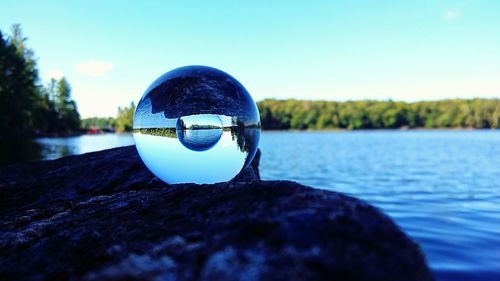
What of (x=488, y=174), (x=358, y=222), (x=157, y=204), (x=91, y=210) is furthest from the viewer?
(x=488, y=174)

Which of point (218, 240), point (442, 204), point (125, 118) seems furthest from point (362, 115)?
point (218, 240)

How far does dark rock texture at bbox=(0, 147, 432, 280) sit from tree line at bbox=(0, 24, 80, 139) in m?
53.0

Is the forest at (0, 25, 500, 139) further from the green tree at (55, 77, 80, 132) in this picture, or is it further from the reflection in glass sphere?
the reflection in glass sphere

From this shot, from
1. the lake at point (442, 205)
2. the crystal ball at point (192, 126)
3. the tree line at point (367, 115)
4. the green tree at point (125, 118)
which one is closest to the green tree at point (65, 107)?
the green tree at point (125, 118)

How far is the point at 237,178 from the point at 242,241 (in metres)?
2.85

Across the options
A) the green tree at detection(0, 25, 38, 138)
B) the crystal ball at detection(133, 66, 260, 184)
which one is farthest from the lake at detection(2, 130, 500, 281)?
the green tree at detection(0, 25, 38, 138)

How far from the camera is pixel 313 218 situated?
67.9 inches

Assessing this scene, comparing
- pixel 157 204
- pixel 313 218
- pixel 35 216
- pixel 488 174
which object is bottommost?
pixel 488 174

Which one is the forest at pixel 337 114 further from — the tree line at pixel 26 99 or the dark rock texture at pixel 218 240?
the dark rock texture at pixel 218 240

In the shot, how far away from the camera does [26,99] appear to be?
2322 inches

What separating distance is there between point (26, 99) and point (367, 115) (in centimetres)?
14510

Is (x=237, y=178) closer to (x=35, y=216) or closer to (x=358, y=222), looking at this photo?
(x=35, y=216)

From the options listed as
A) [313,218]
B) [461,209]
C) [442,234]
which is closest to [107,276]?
[313,218]

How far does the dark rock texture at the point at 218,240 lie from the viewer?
1.51 metres
